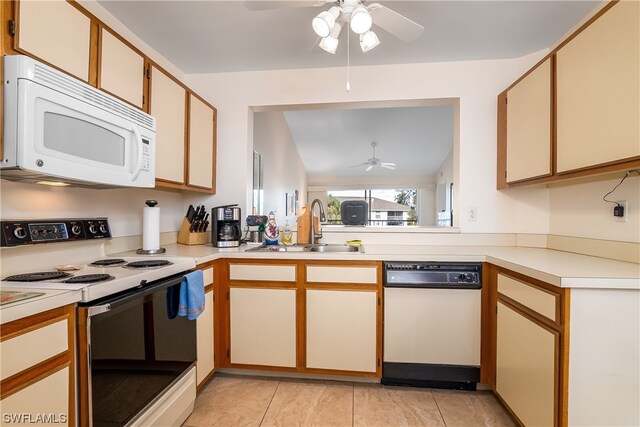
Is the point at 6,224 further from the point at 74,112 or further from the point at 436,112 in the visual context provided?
the point at 436,112

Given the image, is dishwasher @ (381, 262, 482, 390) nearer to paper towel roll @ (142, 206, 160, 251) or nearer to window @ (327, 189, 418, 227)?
paper towel roll @ (142, 206, 160, 251)

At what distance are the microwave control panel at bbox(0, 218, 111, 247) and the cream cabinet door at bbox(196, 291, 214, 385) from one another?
0.70 meters

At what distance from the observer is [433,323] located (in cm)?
189

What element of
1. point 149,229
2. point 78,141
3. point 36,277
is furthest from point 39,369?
point 149,229

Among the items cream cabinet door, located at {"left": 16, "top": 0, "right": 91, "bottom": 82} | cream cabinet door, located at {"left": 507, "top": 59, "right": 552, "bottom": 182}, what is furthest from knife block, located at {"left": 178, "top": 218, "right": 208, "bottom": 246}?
cream cabinet door, located at {"left": 507, "top": 59, "right": 552, "bottom": 182}

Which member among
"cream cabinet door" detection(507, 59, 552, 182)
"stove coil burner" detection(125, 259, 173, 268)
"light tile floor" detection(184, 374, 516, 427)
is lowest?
"light tile floor" detection(184, 374, 516, 427)

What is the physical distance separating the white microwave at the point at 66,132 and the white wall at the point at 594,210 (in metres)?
2.44

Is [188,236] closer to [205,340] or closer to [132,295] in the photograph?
[205,340]

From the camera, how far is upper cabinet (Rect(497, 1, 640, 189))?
1231 millimetres

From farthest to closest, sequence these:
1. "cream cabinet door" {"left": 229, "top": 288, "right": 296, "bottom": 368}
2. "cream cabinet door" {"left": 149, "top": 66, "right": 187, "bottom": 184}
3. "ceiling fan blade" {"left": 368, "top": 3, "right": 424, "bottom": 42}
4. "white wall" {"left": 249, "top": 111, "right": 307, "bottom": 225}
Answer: "white wall" {"left": 249, "top": 111, "right": 307, "bottom": 225}, "cream cabinet door" {"left": 229, "top": 288, "right": 296, "bottom": 368}, "cream cabinet door" {"left": 149, "top": 66, "right": 187, "bottom": 184}, "ceiling fan blade" {"left": 368, "top": 3, "right": 424, "bottom": 42}

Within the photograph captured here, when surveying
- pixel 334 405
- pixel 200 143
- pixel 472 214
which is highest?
pixel 200 143

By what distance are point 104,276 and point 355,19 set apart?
→ 59.9 inches

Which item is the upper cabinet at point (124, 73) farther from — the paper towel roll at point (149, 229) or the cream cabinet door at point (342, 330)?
the cream cabinet door at point (342, 330)

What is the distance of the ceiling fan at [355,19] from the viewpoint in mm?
1411
